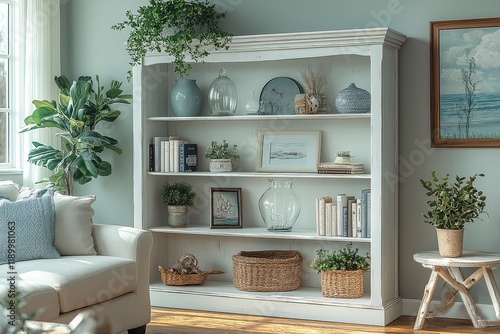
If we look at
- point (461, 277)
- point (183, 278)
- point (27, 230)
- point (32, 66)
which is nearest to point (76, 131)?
point (32, 66)

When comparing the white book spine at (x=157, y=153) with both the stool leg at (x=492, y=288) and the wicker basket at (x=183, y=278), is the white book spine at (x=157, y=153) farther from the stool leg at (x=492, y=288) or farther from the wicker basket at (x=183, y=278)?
the stool leg at (x=492, y=288)

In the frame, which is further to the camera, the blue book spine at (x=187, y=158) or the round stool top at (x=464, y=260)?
the blue book spine at (x=187, y=158)

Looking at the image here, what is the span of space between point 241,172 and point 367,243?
3.24ft

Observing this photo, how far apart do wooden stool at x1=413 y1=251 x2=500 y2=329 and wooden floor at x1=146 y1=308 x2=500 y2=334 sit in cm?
8

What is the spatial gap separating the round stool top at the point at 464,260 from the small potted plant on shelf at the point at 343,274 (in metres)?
0.41

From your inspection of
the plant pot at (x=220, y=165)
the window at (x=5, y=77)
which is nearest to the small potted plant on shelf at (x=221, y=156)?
the plant pot at (x=220, y=165)

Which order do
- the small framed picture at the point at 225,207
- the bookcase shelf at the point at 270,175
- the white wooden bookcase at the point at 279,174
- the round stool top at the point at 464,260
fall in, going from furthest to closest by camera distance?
1. the small framed picture at the point at 225,207
2. the bookcase shelf at the point at 270,175
3. the white wooden bookcase at the point at 279,174
4. the round stool top at the point at 464,260

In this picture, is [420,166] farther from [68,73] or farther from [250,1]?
[68,73]

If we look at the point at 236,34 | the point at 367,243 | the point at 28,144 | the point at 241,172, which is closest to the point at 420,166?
the point at 367,243

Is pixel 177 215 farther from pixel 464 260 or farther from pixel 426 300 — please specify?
pixel 464 260

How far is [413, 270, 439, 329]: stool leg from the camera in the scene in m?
4.88

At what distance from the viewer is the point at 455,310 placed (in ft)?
16.9

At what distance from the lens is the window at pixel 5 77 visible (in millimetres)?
5957

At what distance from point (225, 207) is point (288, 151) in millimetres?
606
